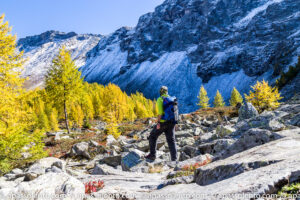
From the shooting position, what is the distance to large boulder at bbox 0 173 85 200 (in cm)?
332

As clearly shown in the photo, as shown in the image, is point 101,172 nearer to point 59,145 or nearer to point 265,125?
point 265,125

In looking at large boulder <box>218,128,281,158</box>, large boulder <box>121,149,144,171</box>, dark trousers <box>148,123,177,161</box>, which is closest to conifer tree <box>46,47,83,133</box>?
large boulder <box>121,149,144,171</box>

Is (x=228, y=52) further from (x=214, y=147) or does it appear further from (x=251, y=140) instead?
(x=251, y=140)

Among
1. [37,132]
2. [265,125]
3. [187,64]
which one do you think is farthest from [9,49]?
[187,64]

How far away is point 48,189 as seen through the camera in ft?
12.0

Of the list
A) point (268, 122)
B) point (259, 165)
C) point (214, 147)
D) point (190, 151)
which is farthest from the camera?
point (190, 151)

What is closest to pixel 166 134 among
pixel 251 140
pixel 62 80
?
pixel 251 140

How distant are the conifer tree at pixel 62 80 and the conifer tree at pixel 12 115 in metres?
11.6

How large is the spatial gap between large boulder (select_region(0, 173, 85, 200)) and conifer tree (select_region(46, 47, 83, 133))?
64.9 feet

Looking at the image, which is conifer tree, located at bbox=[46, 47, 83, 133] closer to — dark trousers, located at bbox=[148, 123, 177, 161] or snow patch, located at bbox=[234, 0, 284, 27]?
dark trousers, located at bbox=[148, 123, 177, 161]

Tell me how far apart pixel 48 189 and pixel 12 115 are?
7945 millimetres

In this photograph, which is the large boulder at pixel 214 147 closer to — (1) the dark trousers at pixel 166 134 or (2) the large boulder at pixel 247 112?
(1) the dark trousers at pixel 166 134

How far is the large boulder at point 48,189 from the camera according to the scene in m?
3.32

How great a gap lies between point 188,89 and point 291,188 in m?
151
